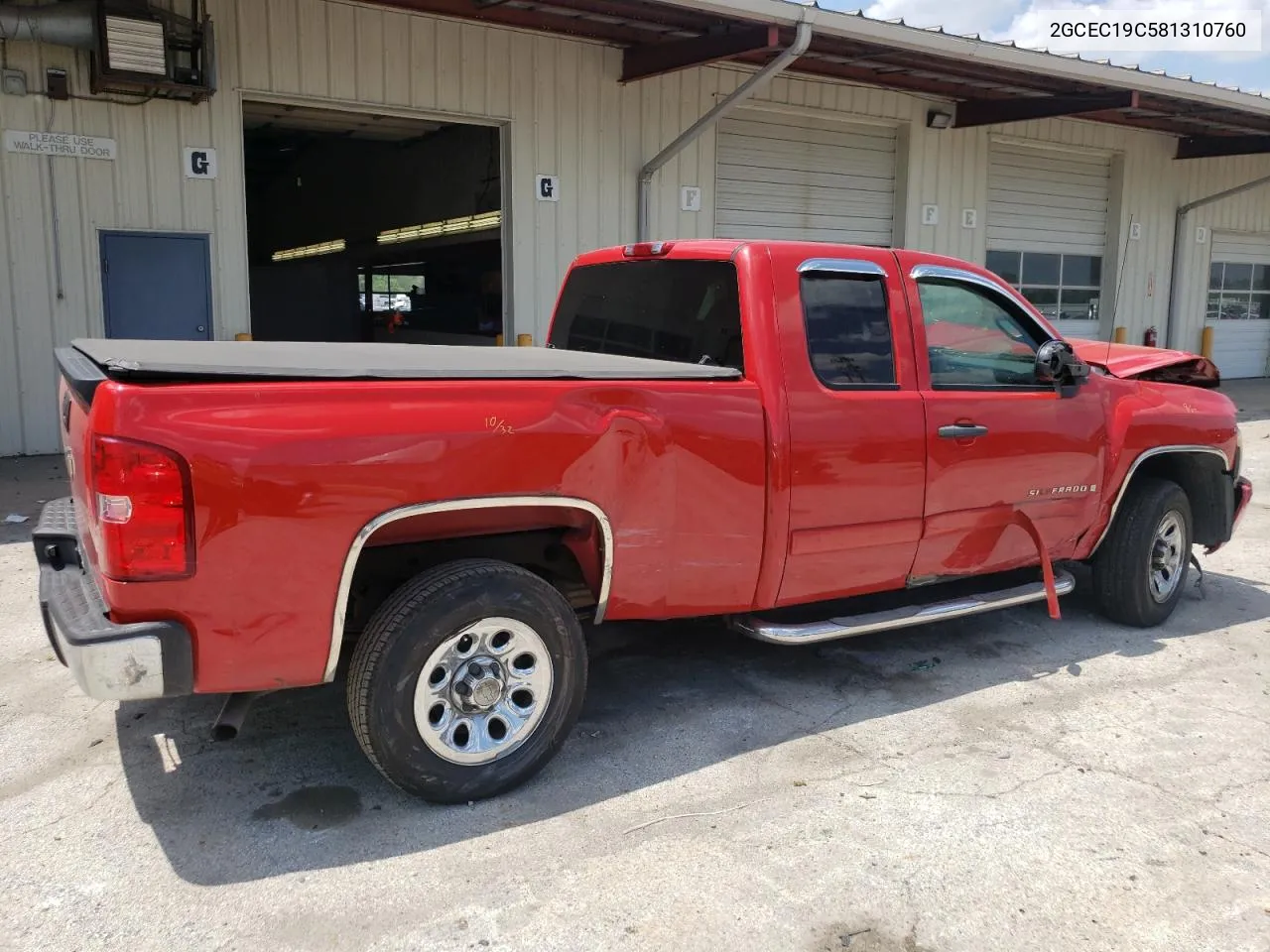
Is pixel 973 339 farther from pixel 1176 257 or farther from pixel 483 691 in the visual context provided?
pixel 1176 257

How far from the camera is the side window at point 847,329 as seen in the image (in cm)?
435

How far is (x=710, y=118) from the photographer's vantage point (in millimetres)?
11836

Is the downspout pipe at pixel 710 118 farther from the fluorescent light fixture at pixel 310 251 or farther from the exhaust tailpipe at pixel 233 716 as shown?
the fluorescent light fixture at pixel 310 251

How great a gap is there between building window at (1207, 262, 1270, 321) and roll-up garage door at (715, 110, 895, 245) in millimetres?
8583

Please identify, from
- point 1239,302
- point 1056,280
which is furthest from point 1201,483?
point 1239,302

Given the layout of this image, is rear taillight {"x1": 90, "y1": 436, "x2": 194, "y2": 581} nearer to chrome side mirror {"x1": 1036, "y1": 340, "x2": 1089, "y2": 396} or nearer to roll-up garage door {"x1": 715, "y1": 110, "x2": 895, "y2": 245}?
chrome side mirror {"x1": 1036, "y1": 340, "x2": 1089, "y2": 396}

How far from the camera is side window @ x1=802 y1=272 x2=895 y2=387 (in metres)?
4.35

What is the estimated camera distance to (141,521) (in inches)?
117

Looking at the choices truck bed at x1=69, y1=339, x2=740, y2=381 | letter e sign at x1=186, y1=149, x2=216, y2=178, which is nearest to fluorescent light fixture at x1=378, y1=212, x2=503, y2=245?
letter e sign at x1=186, y1=149, x2=216, y2=178

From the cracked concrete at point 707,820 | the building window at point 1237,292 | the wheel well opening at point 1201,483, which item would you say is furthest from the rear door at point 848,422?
the building window at point 1237,292

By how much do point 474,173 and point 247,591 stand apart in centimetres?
1325

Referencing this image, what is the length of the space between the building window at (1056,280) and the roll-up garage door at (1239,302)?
3.15 metres

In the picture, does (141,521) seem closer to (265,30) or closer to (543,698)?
(543,698)

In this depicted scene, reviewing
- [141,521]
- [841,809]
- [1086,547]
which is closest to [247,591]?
[141,521]
